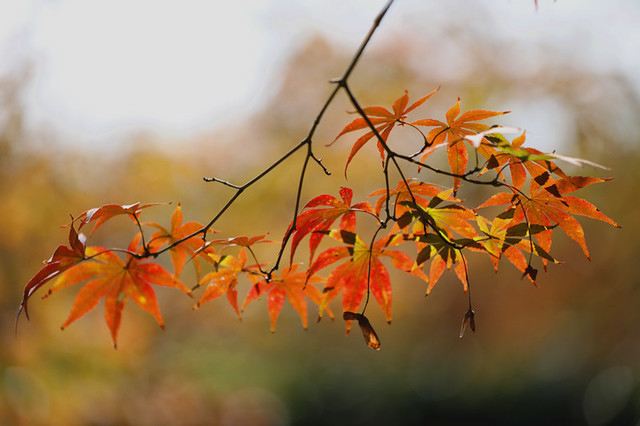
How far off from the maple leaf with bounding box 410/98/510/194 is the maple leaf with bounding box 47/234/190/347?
0.39 metres

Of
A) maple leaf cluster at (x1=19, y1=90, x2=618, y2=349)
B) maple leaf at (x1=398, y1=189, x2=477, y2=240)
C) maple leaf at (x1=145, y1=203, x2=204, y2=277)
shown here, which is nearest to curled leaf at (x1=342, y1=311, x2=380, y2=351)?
maple leaf cluster at (x1=19, y1=90, x2=618, y2=349)

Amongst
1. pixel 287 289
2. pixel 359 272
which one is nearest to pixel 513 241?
pixel 359 272

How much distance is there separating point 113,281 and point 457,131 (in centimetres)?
52

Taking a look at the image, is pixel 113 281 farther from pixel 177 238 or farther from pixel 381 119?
pixel 381 119

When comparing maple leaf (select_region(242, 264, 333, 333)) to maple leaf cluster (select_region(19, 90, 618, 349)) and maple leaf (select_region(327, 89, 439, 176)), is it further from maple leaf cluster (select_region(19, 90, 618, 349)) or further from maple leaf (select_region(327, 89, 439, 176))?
maple leaf (select_region(327, 89, 439, 176))

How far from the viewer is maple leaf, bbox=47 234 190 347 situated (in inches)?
24.9

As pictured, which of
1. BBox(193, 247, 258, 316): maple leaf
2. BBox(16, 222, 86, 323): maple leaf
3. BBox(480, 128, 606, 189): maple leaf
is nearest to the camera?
BBox(480, 128, 606, 189): maple leaf

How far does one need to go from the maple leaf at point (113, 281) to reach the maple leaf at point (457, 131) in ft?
1.26

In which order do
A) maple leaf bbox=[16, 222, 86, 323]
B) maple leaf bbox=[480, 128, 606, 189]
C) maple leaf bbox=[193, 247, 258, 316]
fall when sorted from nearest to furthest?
maple leaf bbox=[480, 128, 606, 189], maple leaf bbox=[16, 222, 86, 323], maple leaf bbox=[193, 247, 258, 316]

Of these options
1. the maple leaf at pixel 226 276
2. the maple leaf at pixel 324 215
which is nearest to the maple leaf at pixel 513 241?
the maple leaf at pixel 324 215

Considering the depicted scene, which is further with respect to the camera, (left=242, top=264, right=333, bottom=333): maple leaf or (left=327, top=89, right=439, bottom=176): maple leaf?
(left=242, top=264, right=333, bottom=333): maple leaf

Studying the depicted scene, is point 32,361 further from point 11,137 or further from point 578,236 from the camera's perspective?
point 578,236

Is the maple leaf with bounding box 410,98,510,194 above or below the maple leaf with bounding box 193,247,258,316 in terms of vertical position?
above

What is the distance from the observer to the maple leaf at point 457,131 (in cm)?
58
